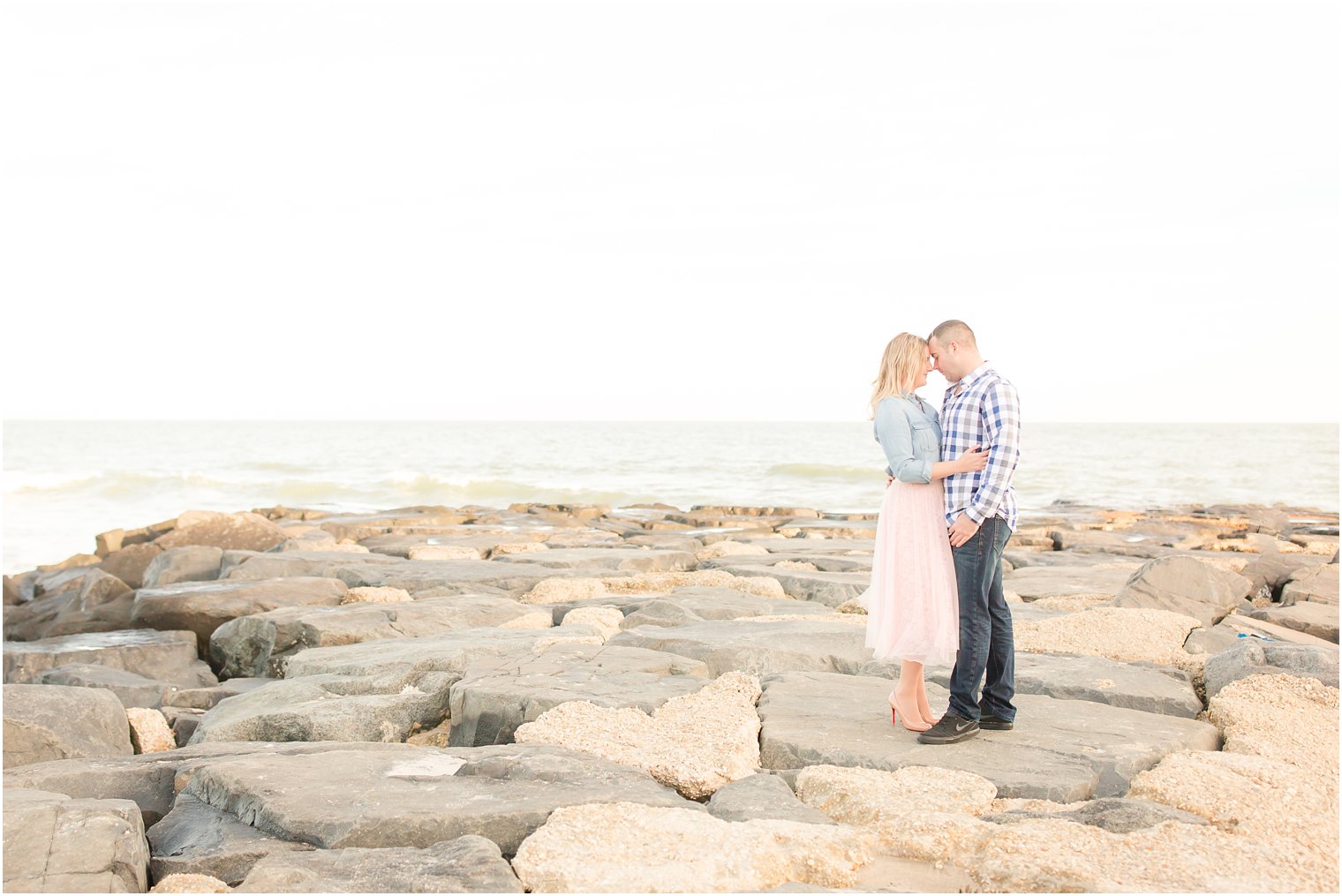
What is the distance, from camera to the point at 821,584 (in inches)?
352

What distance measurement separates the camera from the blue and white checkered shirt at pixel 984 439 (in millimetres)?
4309

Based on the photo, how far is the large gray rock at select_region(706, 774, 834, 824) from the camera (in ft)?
12.0

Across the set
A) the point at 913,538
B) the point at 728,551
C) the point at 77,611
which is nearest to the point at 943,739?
the point at 913,538

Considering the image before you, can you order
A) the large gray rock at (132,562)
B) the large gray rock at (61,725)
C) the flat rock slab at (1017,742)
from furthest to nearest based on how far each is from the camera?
the large gray rock at (132,562) < the large gray rock at (61,725) < the flat rock slab at (1017,742)

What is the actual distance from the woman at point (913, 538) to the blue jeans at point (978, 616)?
0.06 meters

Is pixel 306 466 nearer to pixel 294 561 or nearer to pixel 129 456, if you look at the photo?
pixel 129 456

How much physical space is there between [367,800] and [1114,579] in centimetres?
791

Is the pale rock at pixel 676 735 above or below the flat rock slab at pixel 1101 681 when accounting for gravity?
below

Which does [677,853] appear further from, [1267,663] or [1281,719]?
[1267,663]

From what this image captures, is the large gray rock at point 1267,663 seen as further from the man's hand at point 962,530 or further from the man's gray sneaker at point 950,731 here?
the man's hand at point 962,530

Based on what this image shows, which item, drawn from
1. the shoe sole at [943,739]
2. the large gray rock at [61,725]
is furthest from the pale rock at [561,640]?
the shoe sole at [943,739]

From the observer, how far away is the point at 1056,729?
4609 millimetres

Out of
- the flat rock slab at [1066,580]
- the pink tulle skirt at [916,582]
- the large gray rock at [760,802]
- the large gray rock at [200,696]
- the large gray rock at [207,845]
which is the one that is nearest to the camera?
the large gray rock at [207,845]

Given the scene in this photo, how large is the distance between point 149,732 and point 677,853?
3661mm
